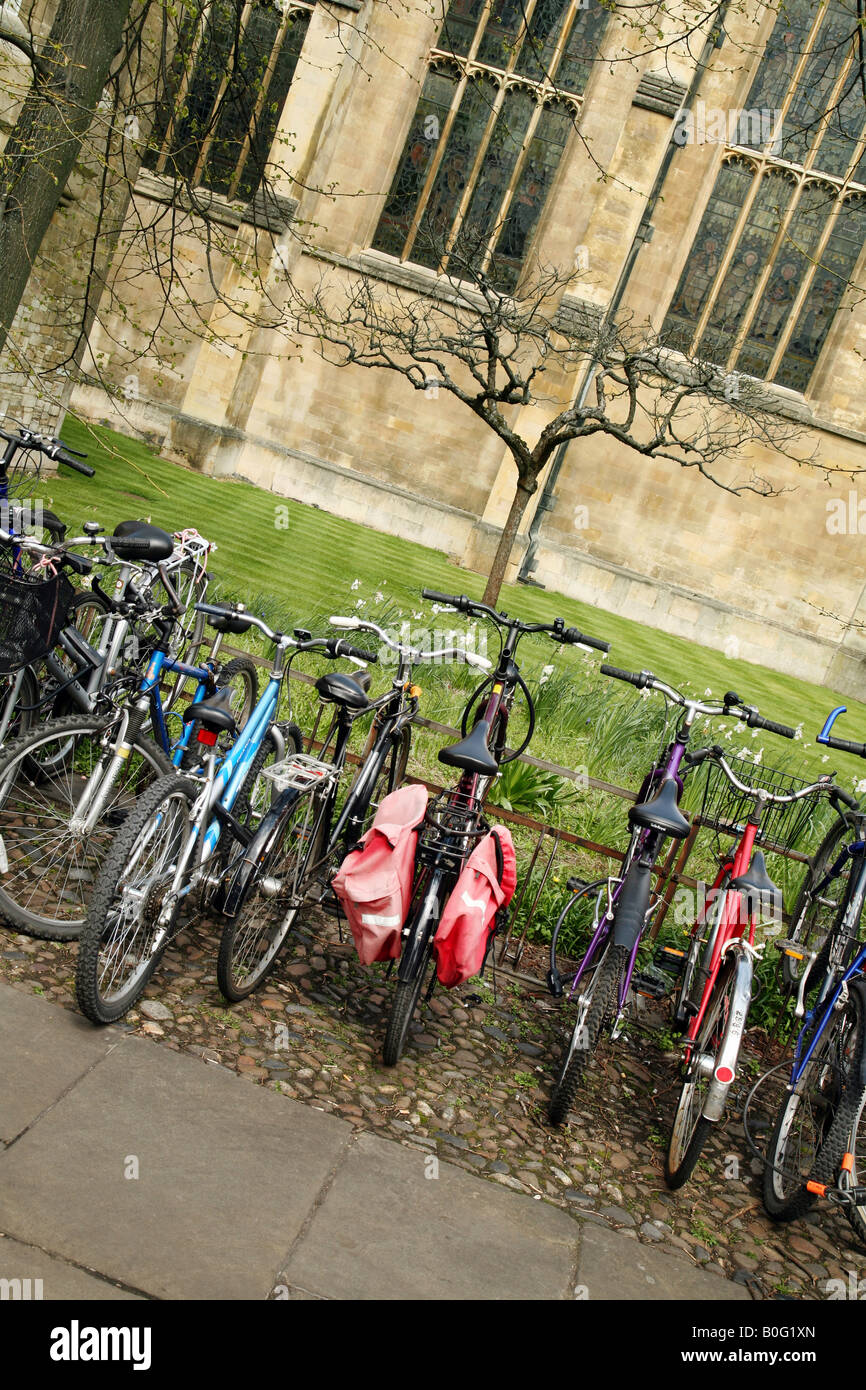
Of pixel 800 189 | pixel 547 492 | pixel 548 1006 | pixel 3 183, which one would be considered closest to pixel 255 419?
pixel 547 492

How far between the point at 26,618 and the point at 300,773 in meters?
1.17

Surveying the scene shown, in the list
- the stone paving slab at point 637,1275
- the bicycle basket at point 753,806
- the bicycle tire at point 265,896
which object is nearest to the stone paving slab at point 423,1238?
the stone paving slab at point 637,1275

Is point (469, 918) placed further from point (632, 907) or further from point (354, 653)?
point (354, 653)

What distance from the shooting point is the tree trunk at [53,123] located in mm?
5676

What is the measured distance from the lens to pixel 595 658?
14.3 meters

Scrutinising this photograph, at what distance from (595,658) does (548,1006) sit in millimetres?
9771

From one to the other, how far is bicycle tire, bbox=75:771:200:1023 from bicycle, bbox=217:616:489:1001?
0.80ft

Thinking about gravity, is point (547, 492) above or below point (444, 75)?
below

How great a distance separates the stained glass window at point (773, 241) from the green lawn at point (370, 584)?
5482 millimetres

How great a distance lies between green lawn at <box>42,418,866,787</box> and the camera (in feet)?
29.4

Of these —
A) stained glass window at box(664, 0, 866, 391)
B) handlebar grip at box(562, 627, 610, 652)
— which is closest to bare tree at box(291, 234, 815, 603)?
stained glass window at box(664, 0, 866, 391)

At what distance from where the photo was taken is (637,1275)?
3285 mm

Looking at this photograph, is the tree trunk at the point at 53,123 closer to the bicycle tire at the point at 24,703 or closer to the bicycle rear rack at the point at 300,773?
the bicycle tire at the point at 24,703
